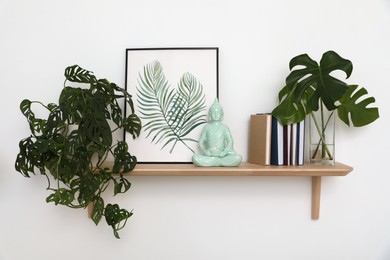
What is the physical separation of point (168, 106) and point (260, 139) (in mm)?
402

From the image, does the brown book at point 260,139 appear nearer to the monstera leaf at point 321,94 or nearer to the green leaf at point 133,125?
the monstera leaf at point 321,94

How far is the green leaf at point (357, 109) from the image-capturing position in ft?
3.93

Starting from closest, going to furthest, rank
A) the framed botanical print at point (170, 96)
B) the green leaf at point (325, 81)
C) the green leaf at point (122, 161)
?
the green leaf at point (325, 81)
the green leaf at point (122, 161)
the framed botanical print at point (170, 96)

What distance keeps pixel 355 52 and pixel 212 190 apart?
85 centimetres

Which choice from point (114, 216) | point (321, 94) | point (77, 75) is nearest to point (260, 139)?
point (321, 94)

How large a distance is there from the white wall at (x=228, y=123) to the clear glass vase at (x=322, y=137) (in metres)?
0.11

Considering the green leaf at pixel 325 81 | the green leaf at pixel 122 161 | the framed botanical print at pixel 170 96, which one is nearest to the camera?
the green leaf at pixel 325 81

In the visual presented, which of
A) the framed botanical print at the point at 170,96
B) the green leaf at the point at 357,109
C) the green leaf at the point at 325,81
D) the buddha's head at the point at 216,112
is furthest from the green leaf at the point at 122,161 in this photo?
the green leaf at the point at 357,109

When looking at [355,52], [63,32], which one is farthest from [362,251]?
[63,32]

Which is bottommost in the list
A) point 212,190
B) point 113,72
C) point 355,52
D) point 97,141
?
point 212,190

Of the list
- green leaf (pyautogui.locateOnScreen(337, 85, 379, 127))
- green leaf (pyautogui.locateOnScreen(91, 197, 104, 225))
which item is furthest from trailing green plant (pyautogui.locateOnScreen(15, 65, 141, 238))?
green leaf (pyautogui.locateOnScreen(337, 85, 379, 127))
